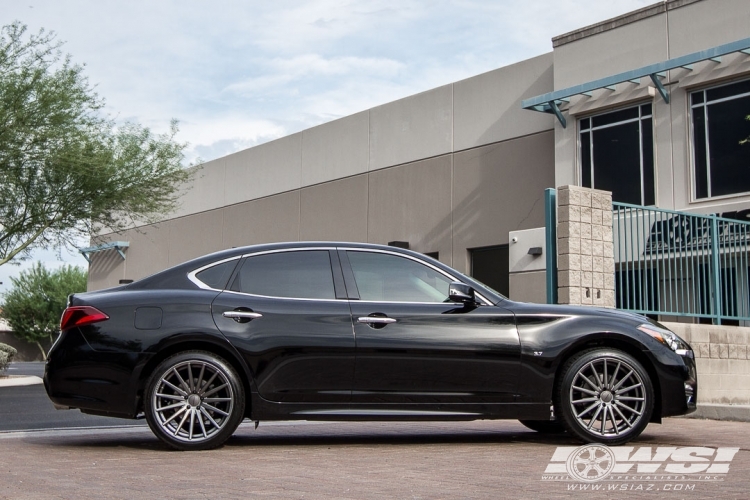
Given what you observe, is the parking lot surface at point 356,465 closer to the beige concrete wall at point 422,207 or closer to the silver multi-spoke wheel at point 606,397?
the silver multi-spoke wheel at point 606,397

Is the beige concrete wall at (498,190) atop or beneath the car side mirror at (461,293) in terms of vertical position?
atop

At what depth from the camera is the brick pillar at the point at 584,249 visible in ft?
39.5

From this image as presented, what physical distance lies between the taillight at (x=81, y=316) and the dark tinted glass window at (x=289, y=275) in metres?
1.02

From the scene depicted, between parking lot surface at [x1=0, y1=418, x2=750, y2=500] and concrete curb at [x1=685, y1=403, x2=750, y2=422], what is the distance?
1893mm

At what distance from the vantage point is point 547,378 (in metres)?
7.21

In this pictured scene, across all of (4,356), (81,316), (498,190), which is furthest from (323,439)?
(4,356)

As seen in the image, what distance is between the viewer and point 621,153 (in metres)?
Result: 21.6

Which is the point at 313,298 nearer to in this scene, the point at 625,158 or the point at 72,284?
the point at 625,158

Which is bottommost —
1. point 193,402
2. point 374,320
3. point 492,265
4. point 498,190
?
→ point 193,402

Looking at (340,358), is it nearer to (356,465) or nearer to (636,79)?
(356,465)

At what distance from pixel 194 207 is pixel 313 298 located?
3235 centimetres

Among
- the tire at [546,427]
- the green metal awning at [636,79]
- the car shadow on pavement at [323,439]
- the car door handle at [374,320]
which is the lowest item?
the car shadow on pavement at [323,439]

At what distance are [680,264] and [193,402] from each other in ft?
27.3

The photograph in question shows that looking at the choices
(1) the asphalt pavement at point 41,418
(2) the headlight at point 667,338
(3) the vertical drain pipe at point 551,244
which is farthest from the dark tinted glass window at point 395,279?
(3) the vertical drain pipe at point 551,244
